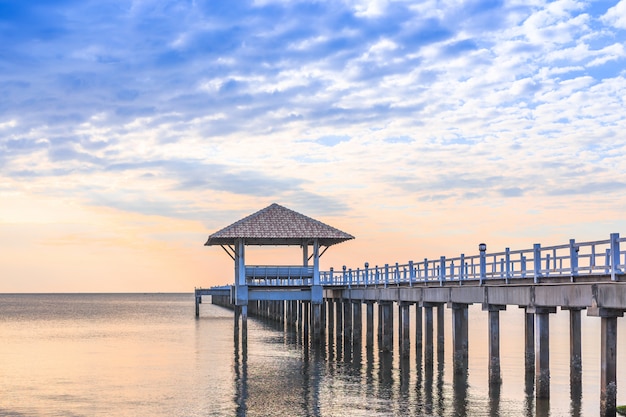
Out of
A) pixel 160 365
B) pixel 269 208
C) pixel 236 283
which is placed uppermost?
pixel 269 208

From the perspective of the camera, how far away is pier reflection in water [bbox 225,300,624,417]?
2606 cm

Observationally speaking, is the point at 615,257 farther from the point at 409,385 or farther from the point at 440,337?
the point at 440,337

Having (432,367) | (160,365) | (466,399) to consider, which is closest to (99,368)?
(160,365)

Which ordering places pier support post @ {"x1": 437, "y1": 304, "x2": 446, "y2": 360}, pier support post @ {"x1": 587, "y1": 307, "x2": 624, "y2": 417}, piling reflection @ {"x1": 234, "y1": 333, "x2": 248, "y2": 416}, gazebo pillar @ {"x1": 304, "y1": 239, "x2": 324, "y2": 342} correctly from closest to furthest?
pier support post @ {"x1": 587, "y1": 307, "x2": 624, "y2": 417} → piling reflection @ {"x1": 234, "y1": 333, "x2": 248, "y2": 416} → pier support post @ {"x1": 437, "y1": 304, "x2": 446, "y2": 360} → gazebo pillar @ {"x1": 304, "y1": 239, "x2": 324, "y2": 342}

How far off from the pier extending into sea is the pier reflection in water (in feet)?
2.36

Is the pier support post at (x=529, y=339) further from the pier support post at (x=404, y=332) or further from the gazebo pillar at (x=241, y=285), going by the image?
the gazebo pillar at (x=241, y=285)

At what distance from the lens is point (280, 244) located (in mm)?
48281

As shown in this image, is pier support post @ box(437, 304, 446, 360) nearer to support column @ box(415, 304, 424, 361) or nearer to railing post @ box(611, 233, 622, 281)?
support column @ box(415, 304, 424, 361)

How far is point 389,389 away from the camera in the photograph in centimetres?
3034

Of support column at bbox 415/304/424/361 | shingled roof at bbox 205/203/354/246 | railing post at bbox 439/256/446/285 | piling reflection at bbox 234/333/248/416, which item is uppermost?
shingled roof at bbox 205/203/354/246

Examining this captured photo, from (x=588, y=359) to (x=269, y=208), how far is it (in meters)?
18.9

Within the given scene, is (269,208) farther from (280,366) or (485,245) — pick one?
(485,245)

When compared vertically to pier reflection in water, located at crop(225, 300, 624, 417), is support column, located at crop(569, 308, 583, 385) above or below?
above

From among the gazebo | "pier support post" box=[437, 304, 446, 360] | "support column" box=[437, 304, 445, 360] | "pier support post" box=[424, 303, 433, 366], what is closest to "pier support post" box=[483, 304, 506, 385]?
"pier support post" box=[424, 303, 433, 366]
